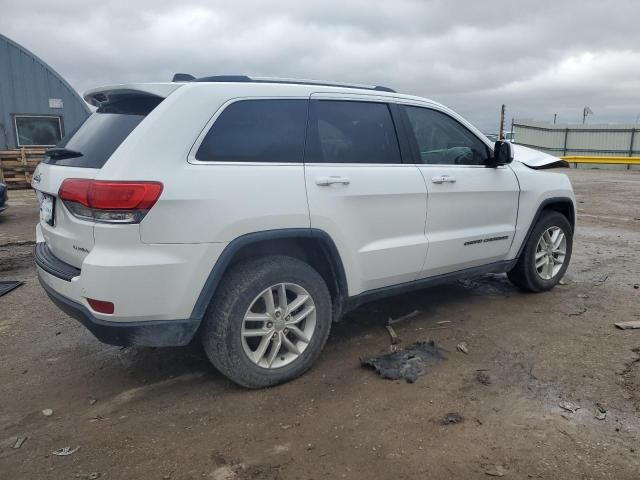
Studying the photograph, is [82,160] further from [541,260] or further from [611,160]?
[611,160]

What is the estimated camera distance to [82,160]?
293cm

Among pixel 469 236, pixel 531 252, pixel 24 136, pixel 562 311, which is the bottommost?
pixel 562 311

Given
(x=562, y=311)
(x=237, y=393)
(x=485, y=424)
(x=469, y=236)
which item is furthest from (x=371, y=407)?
(x=562, y=311)

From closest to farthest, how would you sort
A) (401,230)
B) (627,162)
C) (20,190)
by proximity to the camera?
(401,230), (20,190), (627,162)

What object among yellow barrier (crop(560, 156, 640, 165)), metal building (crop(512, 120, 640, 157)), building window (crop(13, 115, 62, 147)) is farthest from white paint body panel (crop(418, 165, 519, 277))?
metal building (crop(512, 120, 640, 157))

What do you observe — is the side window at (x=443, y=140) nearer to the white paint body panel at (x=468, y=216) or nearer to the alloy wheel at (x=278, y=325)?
the white paint body panel at (x=468, y=216)

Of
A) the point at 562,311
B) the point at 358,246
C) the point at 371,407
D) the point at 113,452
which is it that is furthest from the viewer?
the point at 562,311

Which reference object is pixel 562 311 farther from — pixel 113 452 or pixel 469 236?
pixel 113 452

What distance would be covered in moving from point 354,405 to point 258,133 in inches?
67.9

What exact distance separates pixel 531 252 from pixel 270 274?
2.93 metres

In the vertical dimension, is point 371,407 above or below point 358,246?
below

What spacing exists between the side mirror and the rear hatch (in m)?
2.78

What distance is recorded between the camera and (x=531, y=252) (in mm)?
4855

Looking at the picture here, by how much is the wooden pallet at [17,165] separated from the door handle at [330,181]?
47.6 feet
